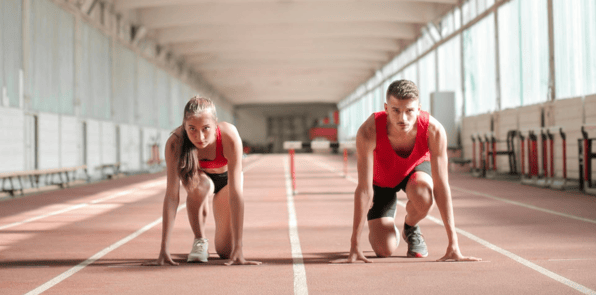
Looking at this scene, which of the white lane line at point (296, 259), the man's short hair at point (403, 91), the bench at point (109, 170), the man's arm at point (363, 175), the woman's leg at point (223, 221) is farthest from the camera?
the bench at point (109, 170)

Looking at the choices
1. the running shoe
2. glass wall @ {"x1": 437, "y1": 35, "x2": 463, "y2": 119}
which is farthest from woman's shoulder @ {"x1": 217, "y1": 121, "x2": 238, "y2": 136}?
glass wall @ {"x1": 437, "y1": 35, "x2": 463, "y2": 119}

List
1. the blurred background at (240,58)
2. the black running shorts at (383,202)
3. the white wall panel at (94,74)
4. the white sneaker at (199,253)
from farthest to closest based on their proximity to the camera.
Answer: the white wall panel at (94,74)
the blurred background at (240,58)
the black running shorts at (383,202)
the white sneaker at (199,253)

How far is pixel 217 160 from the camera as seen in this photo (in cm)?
424

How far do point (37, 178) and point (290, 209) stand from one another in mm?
7801

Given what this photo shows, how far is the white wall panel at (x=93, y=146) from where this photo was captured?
60.1 ft

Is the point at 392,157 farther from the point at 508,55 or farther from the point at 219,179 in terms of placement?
the point at 508,55

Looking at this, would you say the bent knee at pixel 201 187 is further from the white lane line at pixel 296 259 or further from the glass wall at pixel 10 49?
the glass wall at pixel 10 49

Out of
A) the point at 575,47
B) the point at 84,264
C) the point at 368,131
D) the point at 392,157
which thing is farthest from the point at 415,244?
the point at 575,47

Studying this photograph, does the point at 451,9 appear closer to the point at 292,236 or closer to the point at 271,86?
the point at 292,236

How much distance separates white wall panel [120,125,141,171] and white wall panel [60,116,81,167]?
14.2 ft

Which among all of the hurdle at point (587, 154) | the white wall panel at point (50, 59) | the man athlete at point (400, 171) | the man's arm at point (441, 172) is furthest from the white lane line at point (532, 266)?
the white wall panel at point (50, 59)

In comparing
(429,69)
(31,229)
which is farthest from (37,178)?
(429,69)

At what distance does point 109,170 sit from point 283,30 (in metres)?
10.4

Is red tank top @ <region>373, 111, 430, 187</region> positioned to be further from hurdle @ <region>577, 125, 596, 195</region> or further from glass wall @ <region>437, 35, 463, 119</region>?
glass wall @ <region>437, 35, 463, 119</region>
